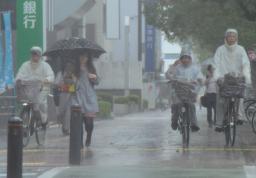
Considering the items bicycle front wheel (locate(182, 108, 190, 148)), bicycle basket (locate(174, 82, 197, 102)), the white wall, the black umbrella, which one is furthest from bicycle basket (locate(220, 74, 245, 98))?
the white wall

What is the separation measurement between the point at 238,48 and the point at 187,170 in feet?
11.6

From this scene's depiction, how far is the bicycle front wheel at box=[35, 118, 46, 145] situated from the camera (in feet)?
46.2

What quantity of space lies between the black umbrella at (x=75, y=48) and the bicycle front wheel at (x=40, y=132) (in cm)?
148

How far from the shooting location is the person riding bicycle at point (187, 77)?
13.3 metres

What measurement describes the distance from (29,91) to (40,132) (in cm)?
127

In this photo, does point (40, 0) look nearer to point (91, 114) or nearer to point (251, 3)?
point (251, 3)

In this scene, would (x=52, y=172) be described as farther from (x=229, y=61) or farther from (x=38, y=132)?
(x=38, y=132)

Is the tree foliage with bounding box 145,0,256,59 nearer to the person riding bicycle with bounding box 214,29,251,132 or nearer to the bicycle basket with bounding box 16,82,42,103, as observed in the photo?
the person riding bicycle with bounding box 214,29,251,132

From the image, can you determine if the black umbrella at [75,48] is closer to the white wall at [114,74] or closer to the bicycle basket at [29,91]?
the bicycle basket at [29,91]

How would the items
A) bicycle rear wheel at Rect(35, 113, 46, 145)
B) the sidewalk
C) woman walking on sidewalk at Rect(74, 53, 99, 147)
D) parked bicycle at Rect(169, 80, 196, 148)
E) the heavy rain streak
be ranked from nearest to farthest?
the sidewalk
the heavy rain streak
parked bicycle at Rect(169, 80, 196, 148)
woman walking on sidewalk at Rect(74, 53, 99, 147)
bicycle rear wheel at Rect(35, 113, 46, 145)

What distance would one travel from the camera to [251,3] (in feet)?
63.8

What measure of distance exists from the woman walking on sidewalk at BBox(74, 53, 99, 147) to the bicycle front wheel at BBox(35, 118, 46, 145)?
1.00m

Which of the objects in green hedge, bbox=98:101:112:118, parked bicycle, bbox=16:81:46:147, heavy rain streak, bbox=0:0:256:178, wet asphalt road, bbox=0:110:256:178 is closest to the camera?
wet asphalt road, bbox=0:110:256:178

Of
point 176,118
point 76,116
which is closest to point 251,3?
point 176,118
